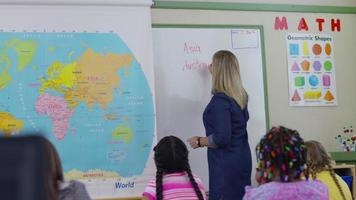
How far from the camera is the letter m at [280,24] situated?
12.0 feet

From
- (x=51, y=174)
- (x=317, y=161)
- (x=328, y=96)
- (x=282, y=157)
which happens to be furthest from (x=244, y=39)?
(x=51, y=174)

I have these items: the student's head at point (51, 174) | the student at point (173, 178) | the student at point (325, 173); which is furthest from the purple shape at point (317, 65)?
the student's head at point (51, 174)

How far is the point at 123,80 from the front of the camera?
9.95ft

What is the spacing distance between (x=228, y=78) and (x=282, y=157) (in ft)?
3.84

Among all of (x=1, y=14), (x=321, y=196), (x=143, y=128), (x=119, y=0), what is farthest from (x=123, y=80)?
(x=321, y=196)

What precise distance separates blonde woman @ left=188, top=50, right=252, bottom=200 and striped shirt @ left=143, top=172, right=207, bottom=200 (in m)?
0.52

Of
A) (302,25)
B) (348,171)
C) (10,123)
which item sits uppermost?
(302,25)

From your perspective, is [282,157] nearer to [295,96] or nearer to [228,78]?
[228,78]

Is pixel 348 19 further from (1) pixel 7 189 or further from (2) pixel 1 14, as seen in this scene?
(1) pixel 7 189

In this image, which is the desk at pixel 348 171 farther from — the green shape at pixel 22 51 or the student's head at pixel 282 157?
the green shape at pixel 22 51

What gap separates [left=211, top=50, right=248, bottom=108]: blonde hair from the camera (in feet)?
9.35

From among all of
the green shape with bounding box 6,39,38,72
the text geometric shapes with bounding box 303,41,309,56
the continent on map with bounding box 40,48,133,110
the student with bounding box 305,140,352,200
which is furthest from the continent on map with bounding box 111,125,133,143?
the text geometric shapes with bounding box 303,41,309,56

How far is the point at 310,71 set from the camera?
369 cm

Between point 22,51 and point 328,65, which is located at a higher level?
point 22,51
